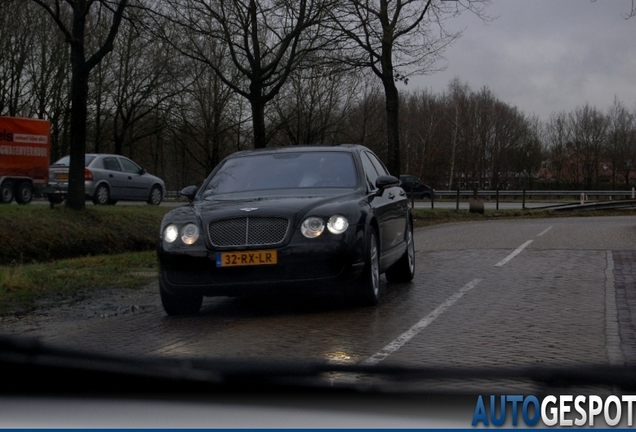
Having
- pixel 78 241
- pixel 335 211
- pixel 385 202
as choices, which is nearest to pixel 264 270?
pixel 335 211

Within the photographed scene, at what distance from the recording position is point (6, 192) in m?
24.0

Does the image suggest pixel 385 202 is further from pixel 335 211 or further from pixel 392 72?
pixel 392 72

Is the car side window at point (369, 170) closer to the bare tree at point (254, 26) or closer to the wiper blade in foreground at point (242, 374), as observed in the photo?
the wiper blade in foreground at point (242, 374)

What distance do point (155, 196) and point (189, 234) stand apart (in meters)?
19.7

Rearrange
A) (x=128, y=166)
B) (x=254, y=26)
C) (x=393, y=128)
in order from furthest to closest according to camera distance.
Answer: (x=393, y=128)
(x=128, y=166)
(x=254, y=26)

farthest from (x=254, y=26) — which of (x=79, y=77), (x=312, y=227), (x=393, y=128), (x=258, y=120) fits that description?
(x=312, y=227)

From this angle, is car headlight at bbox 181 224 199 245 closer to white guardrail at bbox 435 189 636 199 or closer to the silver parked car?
the silver parked car

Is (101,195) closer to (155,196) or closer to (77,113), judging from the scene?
(155,196)

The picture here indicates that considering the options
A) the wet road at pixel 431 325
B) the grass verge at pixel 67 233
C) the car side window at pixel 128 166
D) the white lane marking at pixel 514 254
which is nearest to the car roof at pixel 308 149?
the wet road at pixel 431 325

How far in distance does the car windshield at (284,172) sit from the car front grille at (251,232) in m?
1.29

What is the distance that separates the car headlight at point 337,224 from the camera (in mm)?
8148

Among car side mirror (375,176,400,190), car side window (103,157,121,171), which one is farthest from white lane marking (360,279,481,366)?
car side window (103,157,121,171)

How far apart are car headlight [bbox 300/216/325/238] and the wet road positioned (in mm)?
782

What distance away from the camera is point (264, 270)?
7938 mm
